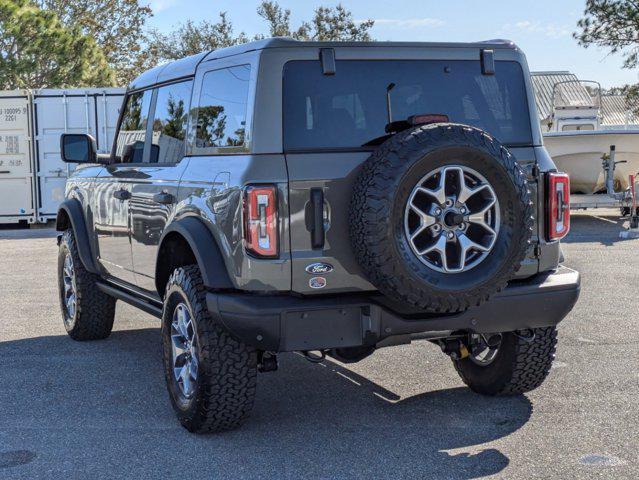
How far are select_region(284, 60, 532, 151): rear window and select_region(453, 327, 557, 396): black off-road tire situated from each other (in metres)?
1.15

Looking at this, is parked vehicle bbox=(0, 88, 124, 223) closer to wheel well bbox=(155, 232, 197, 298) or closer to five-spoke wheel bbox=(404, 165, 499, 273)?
wheel well bbox=(155, 232, 197, 298)

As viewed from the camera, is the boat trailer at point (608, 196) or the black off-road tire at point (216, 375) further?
the boat trailer at point (608, 196)

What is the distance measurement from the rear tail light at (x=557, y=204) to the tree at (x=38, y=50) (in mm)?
26026

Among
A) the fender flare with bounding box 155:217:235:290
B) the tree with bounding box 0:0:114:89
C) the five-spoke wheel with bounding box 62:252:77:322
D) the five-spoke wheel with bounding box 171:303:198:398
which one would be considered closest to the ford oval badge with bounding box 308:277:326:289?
the fender flare with bounding box 155:217:235:290

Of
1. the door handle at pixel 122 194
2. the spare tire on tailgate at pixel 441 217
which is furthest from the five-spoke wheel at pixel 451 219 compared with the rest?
the door handle at pixel 122 194

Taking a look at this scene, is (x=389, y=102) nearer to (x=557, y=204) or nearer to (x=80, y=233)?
(x=557, y=204)

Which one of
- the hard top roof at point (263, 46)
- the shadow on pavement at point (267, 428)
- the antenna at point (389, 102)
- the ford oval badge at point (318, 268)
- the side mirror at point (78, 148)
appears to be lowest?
the shadow on pavement at point (267, 428)

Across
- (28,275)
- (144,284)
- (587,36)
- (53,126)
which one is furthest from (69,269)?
(587,36)

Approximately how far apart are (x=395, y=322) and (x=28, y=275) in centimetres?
854

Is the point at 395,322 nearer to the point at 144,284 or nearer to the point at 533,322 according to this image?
the point at 533,322

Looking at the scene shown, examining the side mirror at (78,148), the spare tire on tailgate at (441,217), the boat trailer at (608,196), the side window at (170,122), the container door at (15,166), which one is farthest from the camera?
the container door at (15,166)

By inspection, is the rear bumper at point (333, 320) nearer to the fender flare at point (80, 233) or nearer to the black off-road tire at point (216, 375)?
the black off-road tire at point (216, 375)

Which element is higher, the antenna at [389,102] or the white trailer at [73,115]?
the white trailer at [73,115]

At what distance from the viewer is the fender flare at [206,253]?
4.73 m
